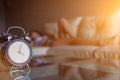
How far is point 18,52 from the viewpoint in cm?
90

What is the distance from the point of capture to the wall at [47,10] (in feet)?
12.5

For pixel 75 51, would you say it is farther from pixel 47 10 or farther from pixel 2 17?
pixel 2 17

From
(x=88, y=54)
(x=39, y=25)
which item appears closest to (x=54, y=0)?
(x=39, y=25)

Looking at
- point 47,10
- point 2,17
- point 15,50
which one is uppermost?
point 15,50

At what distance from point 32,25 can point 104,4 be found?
1637 millimetres

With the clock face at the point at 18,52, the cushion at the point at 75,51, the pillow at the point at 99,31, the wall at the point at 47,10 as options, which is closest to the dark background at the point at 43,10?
the wall at the point at 47,10

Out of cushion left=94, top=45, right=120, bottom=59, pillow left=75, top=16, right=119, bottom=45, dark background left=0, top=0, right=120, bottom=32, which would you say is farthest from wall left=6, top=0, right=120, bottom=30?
cushion left=94, top=45, right=120, bottom=59

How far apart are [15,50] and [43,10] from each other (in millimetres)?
3690

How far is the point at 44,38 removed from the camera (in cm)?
334

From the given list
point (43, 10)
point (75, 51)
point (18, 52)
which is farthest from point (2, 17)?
point (18, 52)

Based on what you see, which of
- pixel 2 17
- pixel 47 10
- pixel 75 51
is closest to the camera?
pixel 75 51

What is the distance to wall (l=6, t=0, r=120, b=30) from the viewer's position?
3.81 meters

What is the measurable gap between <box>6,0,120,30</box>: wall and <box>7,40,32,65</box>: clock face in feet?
9.60

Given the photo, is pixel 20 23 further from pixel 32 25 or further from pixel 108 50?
pixel 108 50
